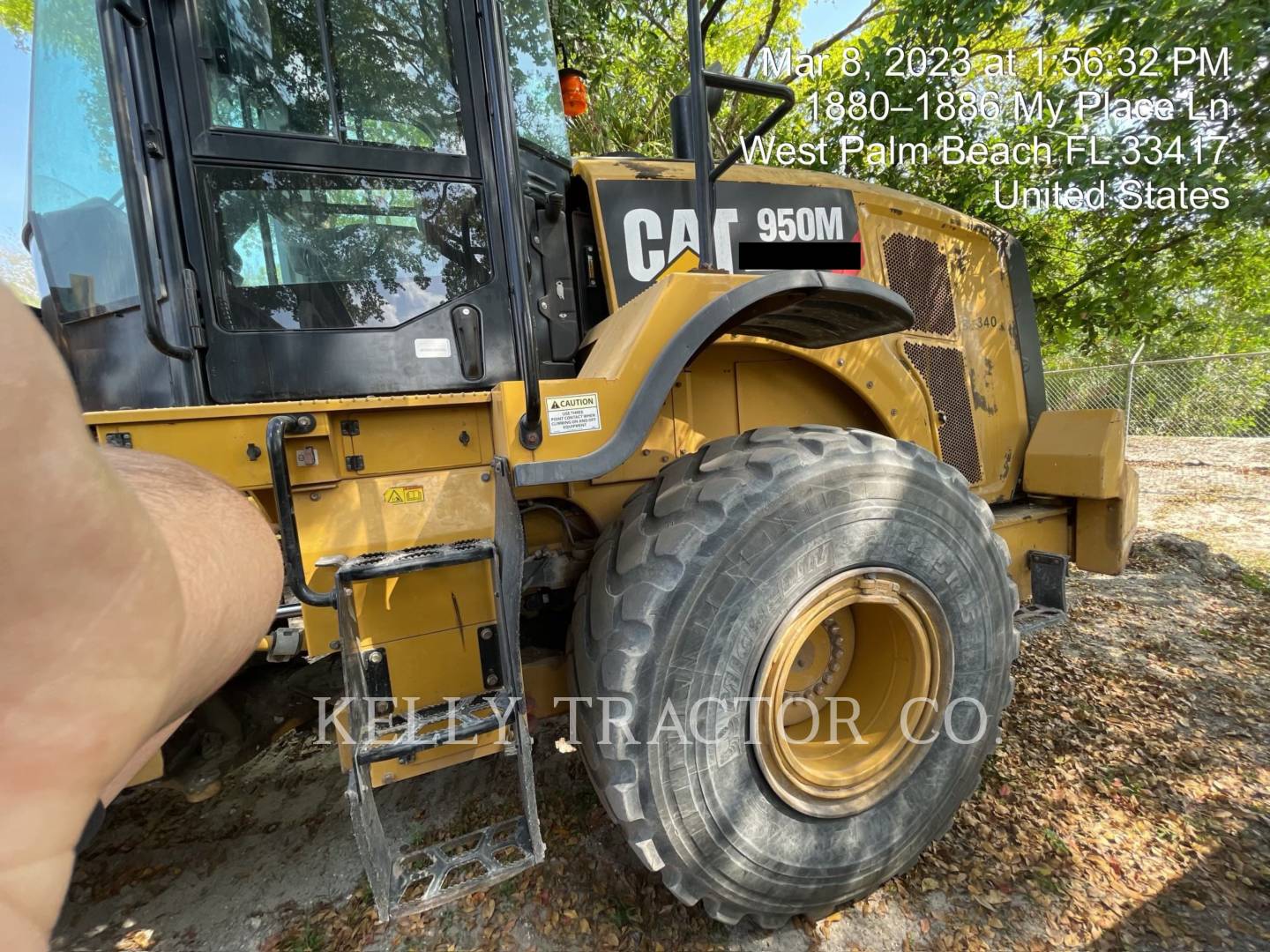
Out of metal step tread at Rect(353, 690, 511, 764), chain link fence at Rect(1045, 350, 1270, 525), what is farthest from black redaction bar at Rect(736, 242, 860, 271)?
chain link fence at Rect(1045, 350, 1270, 525)

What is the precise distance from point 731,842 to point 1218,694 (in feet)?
9.80

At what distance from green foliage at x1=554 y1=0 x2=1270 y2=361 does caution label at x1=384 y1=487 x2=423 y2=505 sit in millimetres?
3894

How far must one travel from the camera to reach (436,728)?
5.15 feet

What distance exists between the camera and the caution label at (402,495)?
174cm

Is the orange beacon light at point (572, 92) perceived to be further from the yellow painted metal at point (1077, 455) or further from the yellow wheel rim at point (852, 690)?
the yellow painted metal at point (1077, 455)

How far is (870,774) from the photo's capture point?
1850 mm

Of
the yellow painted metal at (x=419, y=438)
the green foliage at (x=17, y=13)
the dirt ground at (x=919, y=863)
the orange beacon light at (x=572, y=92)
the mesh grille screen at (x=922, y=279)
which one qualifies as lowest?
the dirt ground at (x=919, y=863)

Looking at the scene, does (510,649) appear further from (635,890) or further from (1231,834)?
(1231,834)

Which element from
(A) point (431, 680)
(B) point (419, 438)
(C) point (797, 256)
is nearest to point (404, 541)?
(B) point (419, 438)

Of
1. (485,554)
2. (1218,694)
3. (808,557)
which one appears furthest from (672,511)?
(1218,694)

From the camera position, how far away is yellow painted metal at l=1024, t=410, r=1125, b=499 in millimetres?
2938

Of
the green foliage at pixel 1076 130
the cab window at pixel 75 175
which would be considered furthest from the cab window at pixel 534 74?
the green foliage at pixel 1076 130

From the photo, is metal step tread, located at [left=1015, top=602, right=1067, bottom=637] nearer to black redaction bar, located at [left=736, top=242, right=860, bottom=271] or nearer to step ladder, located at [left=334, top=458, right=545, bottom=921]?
black redaction bar, located at [left=736, top=242, right=860, bottom=271]

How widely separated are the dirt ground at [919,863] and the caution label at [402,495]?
1386mm
